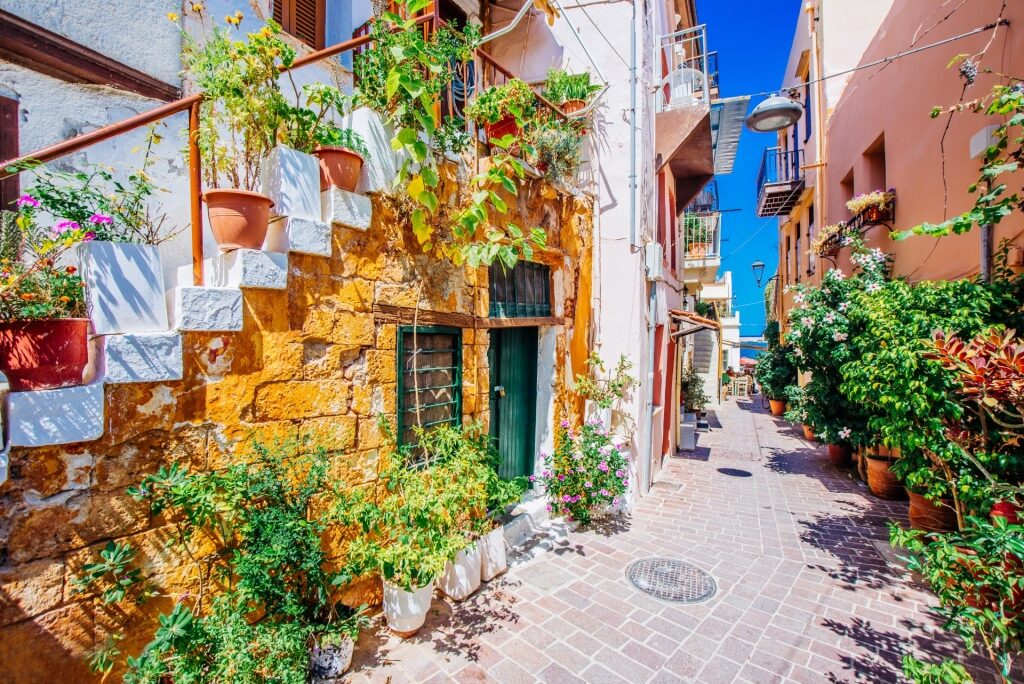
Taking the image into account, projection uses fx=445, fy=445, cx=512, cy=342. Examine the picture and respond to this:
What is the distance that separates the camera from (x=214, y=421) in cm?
250

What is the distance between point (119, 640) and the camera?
7.15 ft

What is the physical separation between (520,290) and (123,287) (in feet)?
11.8

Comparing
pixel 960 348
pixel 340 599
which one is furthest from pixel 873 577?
pixel 340 599

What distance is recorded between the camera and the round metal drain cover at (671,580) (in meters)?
4.09

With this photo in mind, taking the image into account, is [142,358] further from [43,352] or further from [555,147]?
[555,147]

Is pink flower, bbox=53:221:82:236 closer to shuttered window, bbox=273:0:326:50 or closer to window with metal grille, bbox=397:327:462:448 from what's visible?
window with metal grille, bbox=397:327:462:448

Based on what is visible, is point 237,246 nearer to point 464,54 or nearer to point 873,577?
point 464,54

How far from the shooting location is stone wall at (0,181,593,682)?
6.45 ft

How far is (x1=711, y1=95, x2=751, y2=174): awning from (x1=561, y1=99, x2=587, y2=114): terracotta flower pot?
3078 millimetres

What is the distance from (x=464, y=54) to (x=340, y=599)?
14.1ft

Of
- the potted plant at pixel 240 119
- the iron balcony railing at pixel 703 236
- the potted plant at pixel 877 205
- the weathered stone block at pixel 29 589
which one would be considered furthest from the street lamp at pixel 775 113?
the iron balcony railing at pixel 703 236

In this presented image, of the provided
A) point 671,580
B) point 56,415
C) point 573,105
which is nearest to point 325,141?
point 56,415

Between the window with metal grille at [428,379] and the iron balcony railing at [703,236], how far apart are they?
11.9 m

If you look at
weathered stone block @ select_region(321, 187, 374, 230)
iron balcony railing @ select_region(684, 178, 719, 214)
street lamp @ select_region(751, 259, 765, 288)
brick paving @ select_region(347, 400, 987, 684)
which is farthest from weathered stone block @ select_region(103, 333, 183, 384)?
street lamp @ select_region(751, 259, 765, 288)
